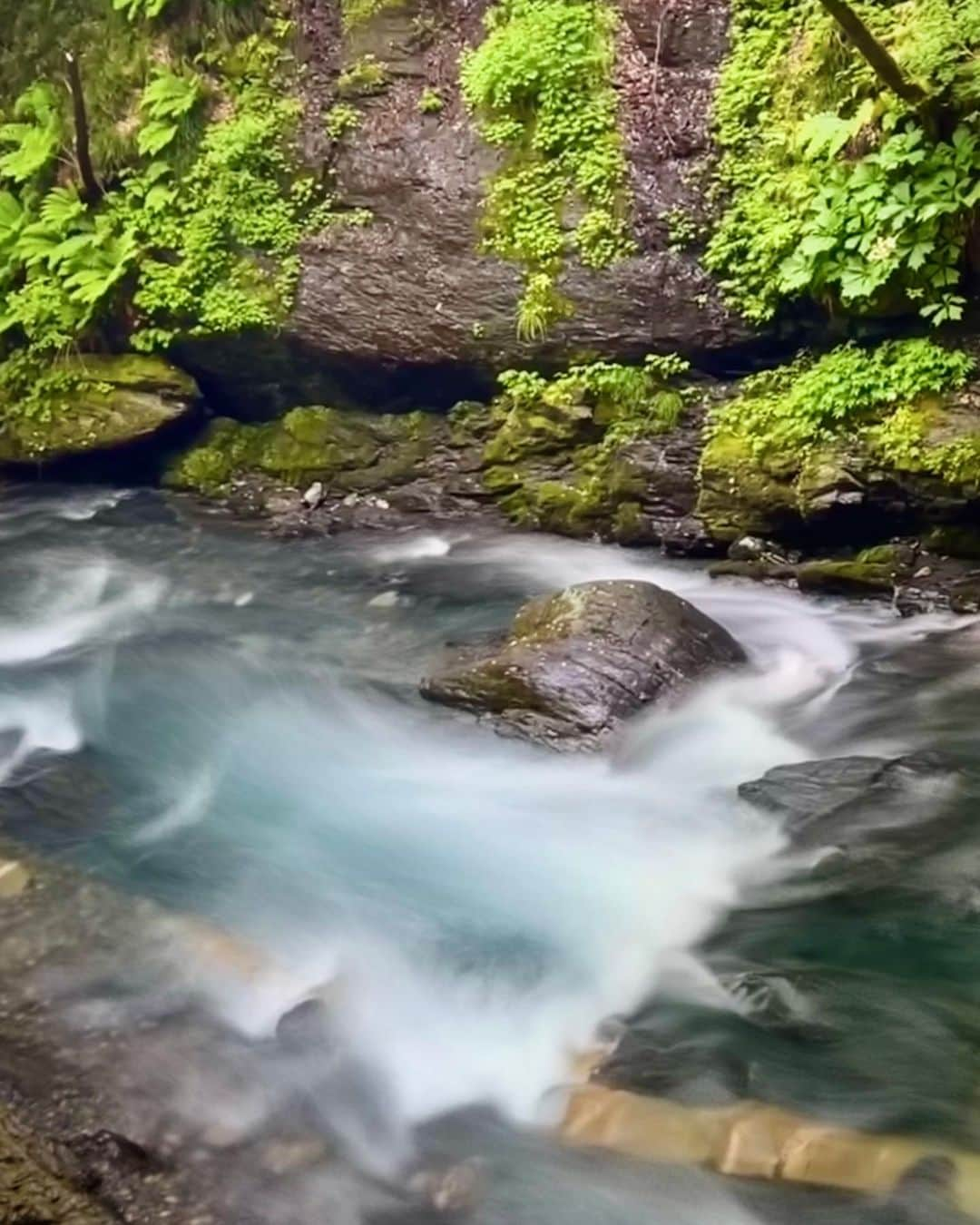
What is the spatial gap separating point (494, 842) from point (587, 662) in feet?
3.74

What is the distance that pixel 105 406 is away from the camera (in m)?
9.83

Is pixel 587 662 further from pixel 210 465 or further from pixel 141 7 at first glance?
pixel 141 7

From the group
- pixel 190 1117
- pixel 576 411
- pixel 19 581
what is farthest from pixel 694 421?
pixel 190 1117

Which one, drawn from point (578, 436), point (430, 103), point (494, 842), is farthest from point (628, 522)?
point (430, 103)

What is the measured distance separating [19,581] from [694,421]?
528 cm

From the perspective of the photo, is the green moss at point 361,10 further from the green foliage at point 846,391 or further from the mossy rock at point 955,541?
the mossy rock at point 955,541

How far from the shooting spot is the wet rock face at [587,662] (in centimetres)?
582

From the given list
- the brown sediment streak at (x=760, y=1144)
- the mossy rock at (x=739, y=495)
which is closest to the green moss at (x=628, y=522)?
the mossy rock at (x=739, y=495)

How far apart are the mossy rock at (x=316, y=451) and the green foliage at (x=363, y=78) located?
260 cm

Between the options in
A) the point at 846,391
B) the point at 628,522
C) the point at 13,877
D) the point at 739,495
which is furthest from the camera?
the point at 628,522

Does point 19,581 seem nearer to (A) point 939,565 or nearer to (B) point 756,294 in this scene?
(B) point 756,294

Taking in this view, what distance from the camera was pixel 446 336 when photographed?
8945 millimetres

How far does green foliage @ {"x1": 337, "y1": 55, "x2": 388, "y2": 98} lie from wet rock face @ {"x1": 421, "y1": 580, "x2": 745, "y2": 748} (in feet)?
17.2

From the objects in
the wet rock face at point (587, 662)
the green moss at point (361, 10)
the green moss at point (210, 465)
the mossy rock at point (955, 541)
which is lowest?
the wet rock face at point (587, 662)
